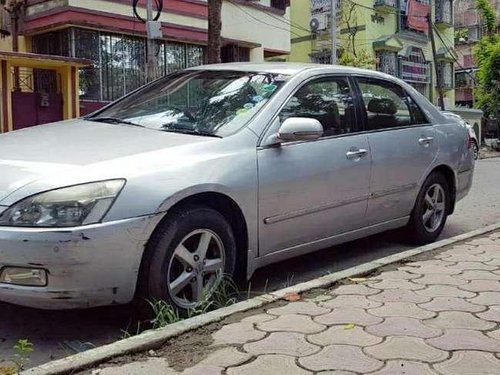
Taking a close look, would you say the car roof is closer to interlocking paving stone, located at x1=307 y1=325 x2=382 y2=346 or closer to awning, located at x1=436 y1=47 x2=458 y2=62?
interlocking paving stone, located at x1=307 y1=325 x2=382 y2=346

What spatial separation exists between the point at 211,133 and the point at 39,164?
108 cm

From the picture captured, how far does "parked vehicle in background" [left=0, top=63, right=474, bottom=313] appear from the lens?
119 inches

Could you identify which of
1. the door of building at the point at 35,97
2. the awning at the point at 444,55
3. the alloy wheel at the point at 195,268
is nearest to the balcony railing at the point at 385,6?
the awning at the point at 444,55

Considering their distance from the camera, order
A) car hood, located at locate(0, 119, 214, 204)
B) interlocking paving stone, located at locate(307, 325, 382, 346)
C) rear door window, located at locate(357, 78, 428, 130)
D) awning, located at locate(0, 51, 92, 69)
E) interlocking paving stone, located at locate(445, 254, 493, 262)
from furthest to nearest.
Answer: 1. awning, located at locate(0, 51, 92, 69)
2. rear door window, located at locate(357, 78, 428, 130)
3. interlocking paving stone, located at locate(445, 254, 493, 262)
4. car hood, located at locate(0, 119, 214, 204)
5. interlocking paving stone, located at locate(307, 325, 382, 346)

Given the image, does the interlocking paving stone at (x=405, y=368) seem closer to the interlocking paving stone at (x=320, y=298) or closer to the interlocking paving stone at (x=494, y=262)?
the interlocking paving stone at (x=320, y=298)

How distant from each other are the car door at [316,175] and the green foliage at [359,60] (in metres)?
17.2

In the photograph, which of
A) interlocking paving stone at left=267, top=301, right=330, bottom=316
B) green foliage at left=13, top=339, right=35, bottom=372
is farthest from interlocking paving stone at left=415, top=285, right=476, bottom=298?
green foliage at left=13, top=339, right=35, bottom=372

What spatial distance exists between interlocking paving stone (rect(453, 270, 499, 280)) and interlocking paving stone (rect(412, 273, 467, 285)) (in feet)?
0.22

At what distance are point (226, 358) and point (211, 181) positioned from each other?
109 centimetres

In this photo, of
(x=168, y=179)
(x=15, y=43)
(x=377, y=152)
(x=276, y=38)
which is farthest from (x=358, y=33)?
(x=168, y=179)

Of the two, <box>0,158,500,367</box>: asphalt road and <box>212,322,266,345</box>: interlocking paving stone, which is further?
<box>0,158,500,367</box>: asphalt road

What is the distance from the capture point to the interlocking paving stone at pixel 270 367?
2588 millimetres

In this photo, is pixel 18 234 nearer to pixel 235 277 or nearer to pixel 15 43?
pixel 235 277

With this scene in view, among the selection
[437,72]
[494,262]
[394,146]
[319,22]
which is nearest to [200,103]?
[394,146]
